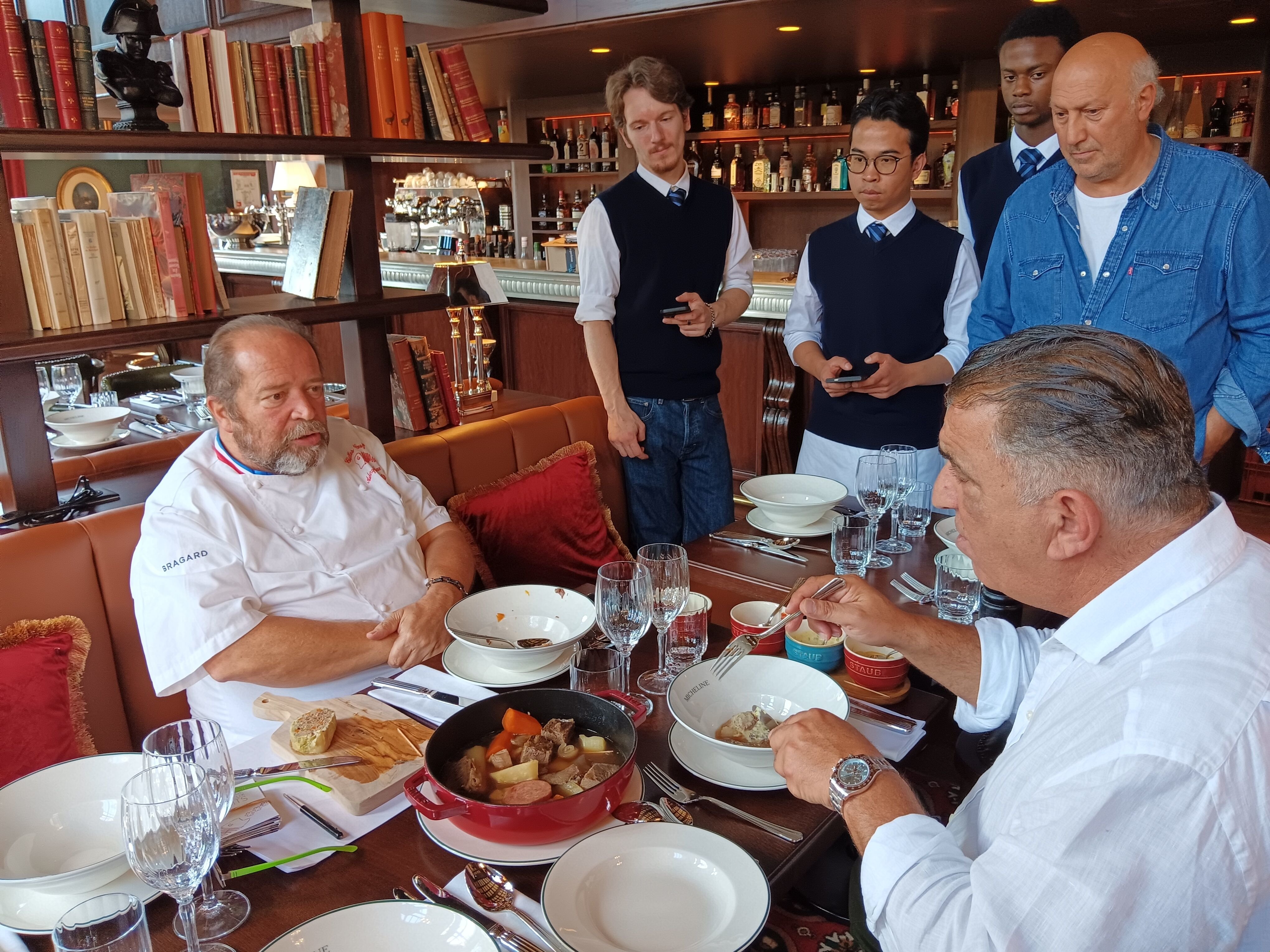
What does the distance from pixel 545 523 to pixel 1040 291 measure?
1.37m

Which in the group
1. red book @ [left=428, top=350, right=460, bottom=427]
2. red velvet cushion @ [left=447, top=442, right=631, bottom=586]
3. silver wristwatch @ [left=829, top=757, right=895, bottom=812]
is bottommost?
red velvet cushion @ [left=447, top=442, right=631, bottom=586]

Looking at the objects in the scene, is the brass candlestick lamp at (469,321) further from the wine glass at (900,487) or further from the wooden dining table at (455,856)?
the wooden dining table at (455,856)

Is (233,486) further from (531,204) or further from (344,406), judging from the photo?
(531,204)

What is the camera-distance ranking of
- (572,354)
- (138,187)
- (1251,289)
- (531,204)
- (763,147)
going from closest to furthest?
(1251,289) → (138,187) → (572,354) → (763,147) → (531,204)

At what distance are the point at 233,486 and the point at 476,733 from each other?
3.17 ft

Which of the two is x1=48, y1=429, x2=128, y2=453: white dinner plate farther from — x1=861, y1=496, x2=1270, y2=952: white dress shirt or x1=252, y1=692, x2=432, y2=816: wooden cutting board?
x1=861, y1=496, x2=1270, y2=952: white dress shirt

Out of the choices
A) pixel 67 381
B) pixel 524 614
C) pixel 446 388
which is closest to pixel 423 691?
pixel 524 614

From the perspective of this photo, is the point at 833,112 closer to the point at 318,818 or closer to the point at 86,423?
the point at 86,423

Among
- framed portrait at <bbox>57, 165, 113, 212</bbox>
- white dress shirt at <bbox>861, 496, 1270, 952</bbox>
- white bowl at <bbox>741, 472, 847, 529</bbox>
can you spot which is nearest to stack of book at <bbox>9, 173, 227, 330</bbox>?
white bowl at <bbox>741, 472, 847, 529</bbox>

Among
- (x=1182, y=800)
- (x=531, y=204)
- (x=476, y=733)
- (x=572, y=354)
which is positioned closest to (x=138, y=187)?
(x=476, y=733)

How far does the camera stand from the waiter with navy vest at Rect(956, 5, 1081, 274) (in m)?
2.79

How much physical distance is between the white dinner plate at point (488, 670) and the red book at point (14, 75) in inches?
55.1

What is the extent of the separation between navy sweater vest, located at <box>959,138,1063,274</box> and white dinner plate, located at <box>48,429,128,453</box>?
286 cm

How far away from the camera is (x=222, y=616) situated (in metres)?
1.72
